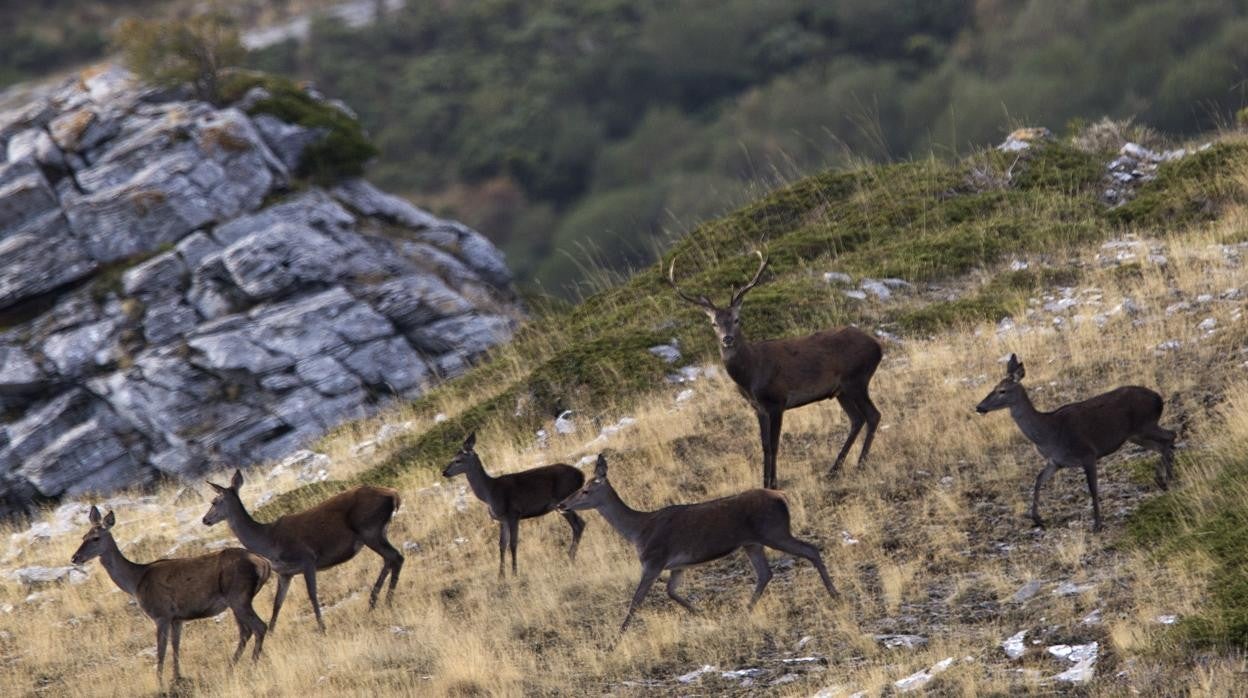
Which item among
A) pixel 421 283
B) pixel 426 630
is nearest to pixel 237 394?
pixel 421 283

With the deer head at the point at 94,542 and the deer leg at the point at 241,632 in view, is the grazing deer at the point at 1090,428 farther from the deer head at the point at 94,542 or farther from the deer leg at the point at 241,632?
the deer head at the point at 94,542

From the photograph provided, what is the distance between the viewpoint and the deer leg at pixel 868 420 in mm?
14461

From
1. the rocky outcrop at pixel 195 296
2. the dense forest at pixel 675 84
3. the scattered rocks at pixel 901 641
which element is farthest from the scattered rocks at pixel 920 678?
the dense forest at pixel 675 84

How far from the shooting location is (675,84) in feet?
290

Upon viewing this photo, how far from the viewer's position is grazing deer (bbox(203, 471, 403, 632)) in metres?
13.2

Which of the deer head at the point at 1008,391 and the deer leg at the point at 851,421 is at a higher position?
the deer head at the point at 1008,391

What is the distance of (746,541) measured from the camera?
11.8 m

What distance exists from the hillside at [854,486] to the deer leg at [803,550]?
208 millimetres

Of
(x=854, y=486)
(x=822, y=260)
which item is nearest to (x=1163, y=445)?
(x=854, y=486)

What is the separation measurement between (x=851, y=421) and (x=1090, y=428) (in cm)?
291

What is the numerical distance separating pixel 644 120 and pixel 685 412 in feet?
232

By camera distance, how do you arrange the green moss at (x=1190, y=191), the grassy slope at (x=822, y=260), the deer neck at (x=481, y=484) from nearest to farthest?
the deer neck at (x=481, y=484), the grassy slope at (x=822, y=260), the green moss at (x=1190, y=191)

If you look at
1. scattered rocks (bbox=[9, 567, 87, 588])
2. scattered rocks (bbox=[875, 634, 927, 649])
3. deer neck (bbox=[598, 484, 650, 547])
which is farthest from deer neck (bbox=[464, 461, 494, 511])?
scattered rocks (bbox=[9, 567, 87, 588])

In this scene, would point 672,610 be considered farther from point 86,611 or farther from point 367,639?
point 86,611
